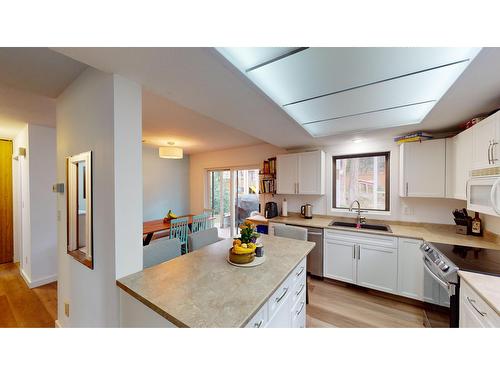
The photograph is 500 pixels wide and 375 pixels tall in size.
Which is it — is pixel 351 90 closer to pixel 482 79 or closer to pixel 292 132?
pixel 482 79

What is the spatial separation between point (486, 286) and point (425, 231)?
57.8 inches

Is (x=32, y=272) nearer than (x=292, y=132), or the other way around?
(x=292, y=132)

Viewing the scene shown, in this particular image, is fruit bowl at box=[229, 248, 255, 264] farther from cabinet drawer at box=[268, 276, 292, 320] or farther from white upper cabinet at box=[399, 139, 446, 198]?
white upper cabinet at box=[399, 139, 446, 198]

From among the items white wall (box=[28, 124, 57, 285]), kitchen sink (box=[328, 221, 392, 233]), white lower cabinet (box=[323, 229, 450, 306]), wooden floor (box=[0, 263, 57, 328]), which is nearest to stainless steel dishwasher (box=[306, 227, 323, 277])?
white lower cabinet (box=[323, 229, 450, 306])

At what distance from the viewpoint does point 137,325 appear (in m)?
1.05

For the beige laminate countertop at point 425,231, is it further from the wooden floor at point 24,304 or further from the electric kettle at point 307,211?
the wooden floor at point 24,304

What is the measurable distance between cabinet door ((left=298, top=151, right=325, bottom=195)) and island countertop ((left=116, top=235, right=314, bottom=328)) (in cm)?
175

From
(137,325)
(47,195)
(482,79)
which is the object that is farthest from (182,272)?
(47,195)

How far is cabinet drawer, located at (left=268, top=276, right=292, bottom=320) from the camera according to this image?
110cm

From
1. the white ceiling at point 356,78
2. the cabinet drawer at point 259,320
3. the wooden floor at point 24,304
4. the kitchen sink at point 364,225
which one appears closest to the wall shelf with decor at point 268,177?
the kitchen sink at point 364,225

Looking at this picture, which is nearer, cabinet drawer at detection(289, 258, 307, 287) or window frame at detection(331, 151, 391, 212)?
cabinet drawer at detection(289, 258, 307, 287)

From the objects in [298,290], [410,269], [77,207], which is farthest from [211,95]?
[410,269]
